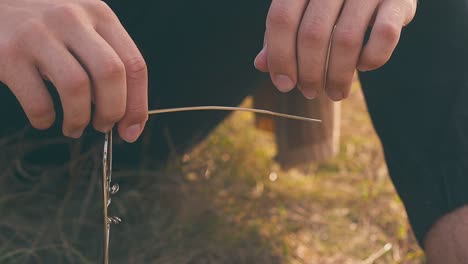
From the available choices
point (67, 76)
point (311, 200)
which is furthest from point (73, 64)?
point (311, 200)

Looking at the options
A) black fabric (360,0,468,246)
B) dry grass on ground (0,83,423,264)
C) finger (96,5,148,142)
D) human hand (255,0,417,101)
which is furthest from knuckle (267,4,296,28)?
dry grass on ground (0,83,423,264)

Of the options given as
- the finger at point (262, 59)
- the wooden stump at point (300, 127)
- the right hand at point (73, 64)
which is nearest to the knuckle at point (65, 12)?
the right hand at point (73, 64)

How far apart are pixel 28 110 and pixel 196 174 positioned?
2.27ft

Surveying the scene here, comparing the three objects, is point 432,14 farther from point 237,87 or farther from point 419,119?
point 237,87

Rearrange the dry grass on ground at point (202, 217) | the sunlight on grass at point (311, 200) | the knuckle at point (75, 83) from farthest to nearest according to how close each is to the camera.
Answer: the sunlight on grass at point (311, 200)
the dry grass on ground at point (202, 217)
the knuckle at point (75, 83)

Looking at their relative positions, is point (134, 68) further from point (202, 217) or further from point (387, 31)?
point (202, 217)

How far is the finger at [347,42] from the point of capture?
550mm

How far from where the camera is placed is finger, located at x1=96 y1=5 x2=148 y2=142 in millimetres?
535

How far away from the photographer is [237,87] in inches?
39.8

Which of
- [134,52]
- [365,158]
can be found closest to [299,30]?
[134,52]

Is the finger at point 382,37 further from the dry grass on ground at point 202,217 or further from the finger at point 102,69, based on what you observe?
the dry grass on ground at point 202,217

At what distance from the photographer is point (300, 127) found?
1166 mm

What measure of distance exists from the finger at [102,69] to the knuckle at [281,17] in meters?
0.13

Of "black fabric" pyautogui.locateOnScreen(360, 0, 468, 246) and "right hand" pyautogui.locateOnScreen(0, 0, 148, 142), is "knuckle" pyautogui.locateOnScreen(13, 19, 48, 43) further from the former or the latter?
"black fabric" pyautogui.locateOnScreen(360, 0, 468, 246)
